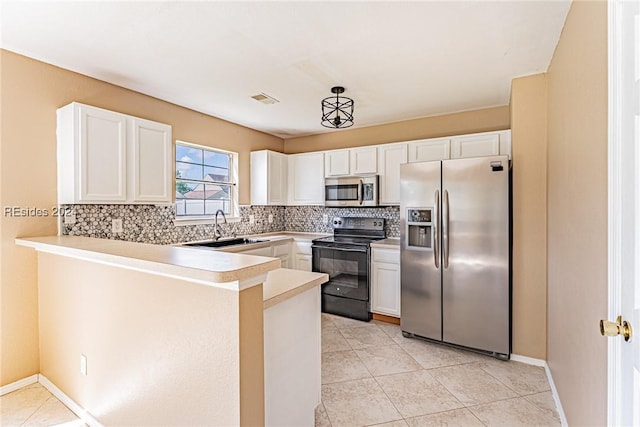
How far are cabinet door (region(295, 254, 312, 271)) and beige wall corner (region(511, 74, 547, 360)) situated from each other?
2.37 m

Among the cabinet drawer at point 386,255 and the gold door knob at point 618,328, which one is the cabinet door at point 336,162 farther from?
the gold door knob at point 618,328

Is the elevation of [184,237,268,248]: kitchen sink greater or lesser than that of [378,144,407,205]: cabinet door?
lesser

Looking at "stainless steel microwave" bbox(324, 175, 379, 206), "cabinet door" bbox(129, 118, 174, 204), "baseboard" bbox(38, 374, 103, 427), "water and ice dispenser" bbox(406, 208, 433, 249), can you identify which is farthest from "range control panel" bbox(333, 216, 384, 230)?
"baseboard" bbox(38, 374, 103, 427)

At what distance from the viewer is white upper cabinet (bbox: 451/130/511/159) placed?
3238 mm

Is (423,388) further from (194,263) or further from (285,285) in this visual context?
(194,263)

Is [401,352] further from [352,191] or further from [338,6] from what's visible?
[338,6]

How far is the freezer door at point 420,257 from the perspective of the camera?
299cm

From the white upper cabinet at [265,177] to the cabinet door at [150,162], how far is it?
57.0 inches

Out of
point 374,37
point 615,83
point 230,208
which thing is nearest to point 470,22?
point 374,37

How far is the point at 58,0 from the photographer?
5.65 feet

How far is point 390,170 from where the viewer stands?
392 centimetres

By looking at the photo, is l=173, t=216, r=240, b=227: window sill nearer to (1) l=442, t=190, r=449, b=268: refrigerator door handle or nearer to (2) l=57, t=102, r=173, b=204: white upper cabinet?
(2) l=57, t=102, r=173, b=204: white upper cabinet

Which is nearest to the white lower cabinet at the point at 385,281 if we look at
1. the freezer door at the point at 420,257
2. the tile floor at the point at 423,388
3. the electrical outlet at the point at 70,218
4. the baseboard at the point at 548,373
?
the freezer door at the point at 420,257

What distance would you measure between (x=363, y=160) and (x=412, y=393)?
2.74 meters
